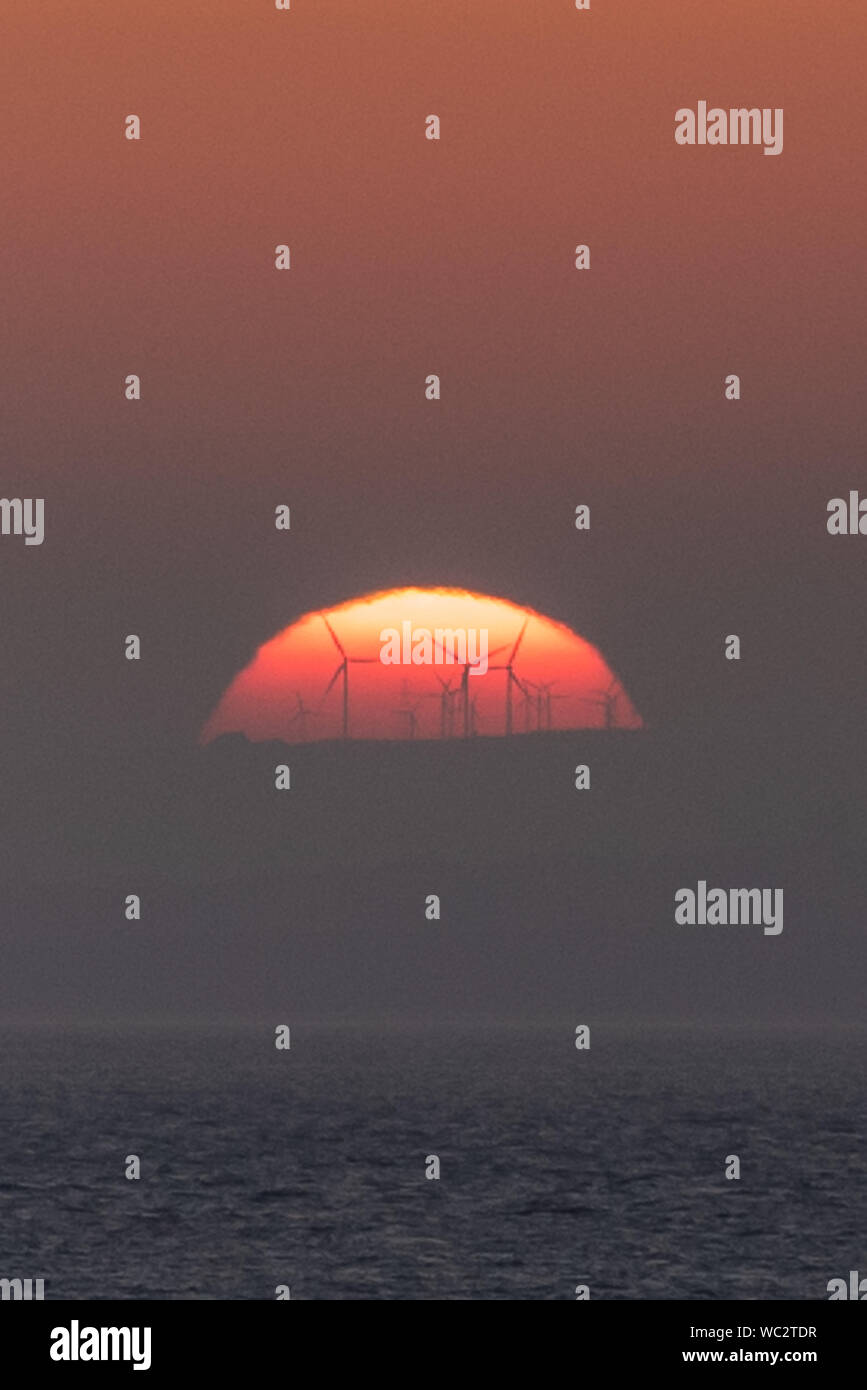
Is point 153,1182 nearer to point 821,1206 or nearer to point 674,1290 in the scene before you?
point 821,1206

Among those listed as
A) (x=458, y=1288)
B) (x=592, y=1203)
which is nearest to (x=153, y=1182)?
(x=592, y=1203)

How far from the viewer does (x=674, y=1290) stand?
100 metres

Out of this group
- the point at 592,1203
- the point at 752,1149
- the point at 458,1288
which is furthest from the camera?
the point at 752,1149

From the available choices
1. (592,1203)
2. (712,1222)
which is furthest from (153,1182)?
(712,1222)

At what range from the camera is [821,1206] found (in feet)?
449

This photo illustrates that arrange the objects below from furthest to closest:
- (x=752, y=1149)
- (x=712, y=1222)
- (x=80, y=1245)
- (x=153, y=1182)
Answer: (x=752, y=1149) < (x=153, y=1182) < (x=712, y=1222) < (x=80, y=1245)
